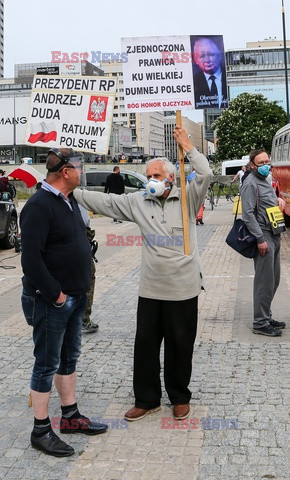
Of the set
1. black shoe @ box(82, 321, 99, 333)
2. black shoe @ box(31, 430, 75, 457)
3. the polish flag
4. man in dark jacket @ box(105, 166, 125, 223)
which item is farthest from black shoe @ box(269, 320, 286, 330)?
man in dark jacket @ box(105, 166, 125, 223)

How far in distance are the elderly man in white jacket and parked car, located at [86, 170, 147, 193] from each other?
73.9ft

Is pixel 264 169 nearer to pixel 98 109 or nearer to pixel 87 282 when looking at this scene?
pixel 98 109

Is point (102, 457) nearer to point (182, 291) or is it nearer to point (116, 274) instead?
point (182, 291)

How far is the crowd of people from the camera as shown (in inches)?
159

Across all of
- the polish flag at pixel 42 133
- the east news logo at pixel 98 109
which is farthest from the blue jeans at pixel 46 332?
the east news logo at pixel 98 109

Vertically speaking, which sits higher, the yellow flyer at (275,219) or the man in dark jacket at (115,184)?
the man in dark jacket at (115,184)

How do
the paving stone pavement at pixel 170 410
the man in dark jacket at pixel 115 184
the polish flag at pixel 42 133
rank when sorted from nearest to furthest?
the paving stone pavement at pixel 170 410
the polish flag at pixel 42 133
the man in dark jacket at pixel 115 184

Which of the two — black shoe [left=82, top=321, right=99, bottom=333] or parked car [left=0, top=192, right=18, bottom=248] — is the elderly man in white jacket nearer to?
black shoe [left=82, top=321, right=99, bottom=333]

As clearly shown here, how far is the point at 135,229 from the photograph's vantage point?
20.7 m

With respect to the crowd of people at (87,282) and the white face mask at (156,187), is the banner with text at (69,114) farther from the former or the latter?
the white face mask at (156,187)

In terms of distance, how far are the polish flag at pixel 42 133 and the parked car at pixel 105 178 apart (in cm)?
2048

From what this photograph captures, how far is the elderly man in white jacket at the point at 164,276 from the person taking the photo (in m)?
4.56

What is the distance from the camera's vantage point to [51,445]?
163 inches

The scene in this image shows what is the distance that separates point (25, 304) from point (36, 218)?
24.5 inches
